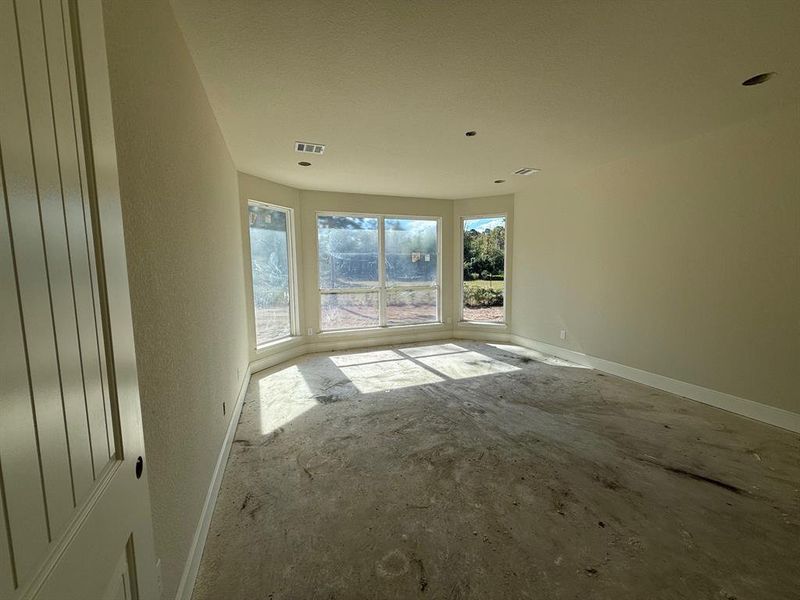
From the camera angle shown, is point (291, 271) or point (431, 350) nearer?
point (291, 271)

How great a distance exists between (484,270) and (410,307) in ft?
4.84

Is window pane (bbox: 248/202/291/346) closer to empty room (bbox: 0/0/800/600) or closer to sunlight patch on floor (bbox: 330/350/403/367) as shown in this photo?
empty room (bbox: 0/0/800/600)

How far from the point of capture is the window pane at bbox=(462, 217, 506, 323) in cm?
594

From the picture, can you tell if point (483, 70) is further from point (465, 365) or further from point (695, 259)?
point (465, 365)

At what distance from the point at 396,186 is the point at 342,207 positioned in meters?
→ 0.95

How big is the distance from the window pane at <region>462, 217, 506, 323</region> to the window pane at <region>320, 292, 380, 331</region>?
1.72 meters

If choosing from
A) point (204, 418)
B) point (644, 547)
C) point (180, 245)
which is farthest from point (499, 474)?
point (180, 245)

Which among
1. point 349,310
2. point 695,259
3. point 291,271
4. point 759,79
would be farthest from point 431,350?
point 759,79

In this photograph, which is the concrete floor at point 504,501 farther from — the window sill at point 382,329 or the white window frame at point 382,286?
the white window frame at point 382,286

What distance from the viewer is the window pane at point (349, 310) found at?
5461 millimetres

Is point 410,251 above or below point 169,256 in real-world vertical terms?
above

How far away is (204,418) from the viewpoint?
74.7 inches

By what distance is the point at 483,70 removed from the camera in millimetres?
2084

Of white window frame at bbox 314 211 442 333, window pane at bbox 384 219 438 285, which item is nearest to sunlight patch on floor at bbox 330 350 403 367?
white window frame at bbox 314 211 442 333
